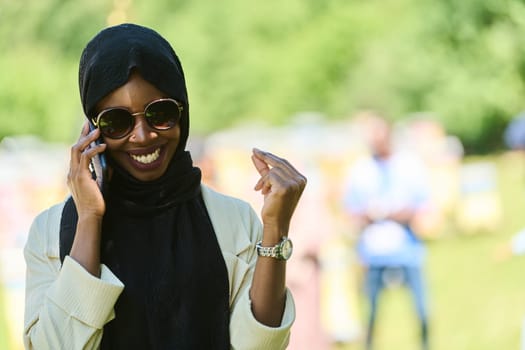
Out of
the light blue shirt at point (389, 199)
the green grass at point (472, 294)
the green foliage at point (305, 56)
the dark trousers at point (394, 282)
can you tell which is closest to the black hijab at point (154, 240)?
the light blue shirt at point (389, 199)

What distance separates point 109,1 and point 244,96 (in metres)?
1.51

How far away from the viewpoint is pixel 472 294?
9.05 m

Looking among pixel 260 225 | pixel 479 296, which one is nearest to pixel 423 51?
pixel 479 296

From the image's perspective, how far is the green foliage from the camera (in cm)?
955

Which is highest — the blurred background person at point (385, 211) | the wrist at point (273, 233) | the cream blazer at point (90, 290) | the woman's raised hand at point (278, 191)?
the blurred background person at point (385, 211)

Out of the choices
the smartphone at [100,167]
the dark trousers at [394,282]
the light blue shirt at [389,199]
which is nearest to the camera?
the smartphone at [100,167]

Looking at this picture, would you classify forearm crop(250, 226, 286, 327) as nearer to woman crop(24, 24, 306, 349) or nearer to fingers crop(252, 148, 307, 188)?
woman crop(24, 24, 306, 349)

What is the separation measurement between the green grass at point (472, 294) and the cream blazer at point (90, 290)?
5834 mm

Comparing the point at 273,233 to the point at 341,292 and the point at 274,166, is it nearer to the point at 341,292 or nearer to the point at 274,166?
the point at 274,166

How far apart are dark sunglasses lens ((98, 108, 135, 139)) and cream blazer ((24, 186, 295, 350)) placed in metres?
0.21

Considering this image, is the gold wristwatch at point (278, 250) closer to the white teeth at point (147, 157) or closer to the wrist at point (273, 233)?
the wrist at point (273, 233)

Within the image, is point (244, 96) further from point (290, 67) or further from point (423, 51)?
point (423, 51)

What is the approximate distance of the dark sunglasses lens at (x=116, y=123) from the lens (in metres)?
2.15

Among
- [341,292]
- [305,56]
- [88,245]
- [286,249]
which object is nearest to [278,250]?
[286,249]
